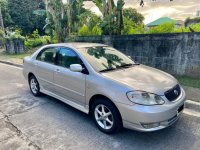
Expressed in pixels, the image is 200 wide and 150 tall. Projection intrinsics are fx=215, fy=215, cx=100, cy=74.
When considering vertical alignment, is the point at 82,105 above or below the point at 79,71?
below

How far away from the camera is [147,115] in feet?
10.9

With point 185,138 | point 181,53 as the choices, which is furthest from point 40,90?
point 181,53

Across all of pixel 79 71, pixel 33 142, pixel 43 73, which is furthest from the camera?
pixel 43 73

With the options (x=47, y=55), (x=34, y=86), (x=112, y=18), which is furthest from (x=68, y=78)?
(x=112, y=18)

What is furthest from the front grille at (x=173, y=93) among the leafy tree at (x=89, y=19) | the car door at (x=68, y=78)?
the leafy tree at (x=89, y=19)

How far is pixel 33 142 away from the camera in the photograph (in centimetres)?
365

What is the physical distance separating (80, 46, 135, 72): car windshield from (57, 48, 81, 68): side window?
195 mm

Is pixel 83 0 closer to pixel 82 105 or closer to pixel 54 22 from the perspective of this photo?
pixel 54 22

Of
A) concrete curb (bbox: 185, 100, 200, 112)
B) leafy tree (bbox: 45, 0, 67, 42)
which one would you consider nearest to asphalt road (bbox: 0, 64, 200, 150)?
concrete curb (bbox: 185, 100, 200, 112)

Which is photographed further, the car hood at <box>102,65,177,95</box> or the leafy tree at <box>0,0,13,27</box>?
the leafy tree at <box>0,0,13,27</box>

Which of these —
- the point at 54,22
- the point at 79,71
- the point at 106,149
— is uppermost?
the point at 54,22

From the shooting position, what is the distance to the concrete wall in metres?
6.85

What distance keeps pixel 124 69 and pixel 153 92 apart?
102 centimetres

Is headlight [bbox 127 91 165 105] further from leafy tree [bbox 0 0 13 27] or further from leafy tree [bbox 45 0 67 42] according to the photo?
leafy tree [bbox 0 0 13 27]
